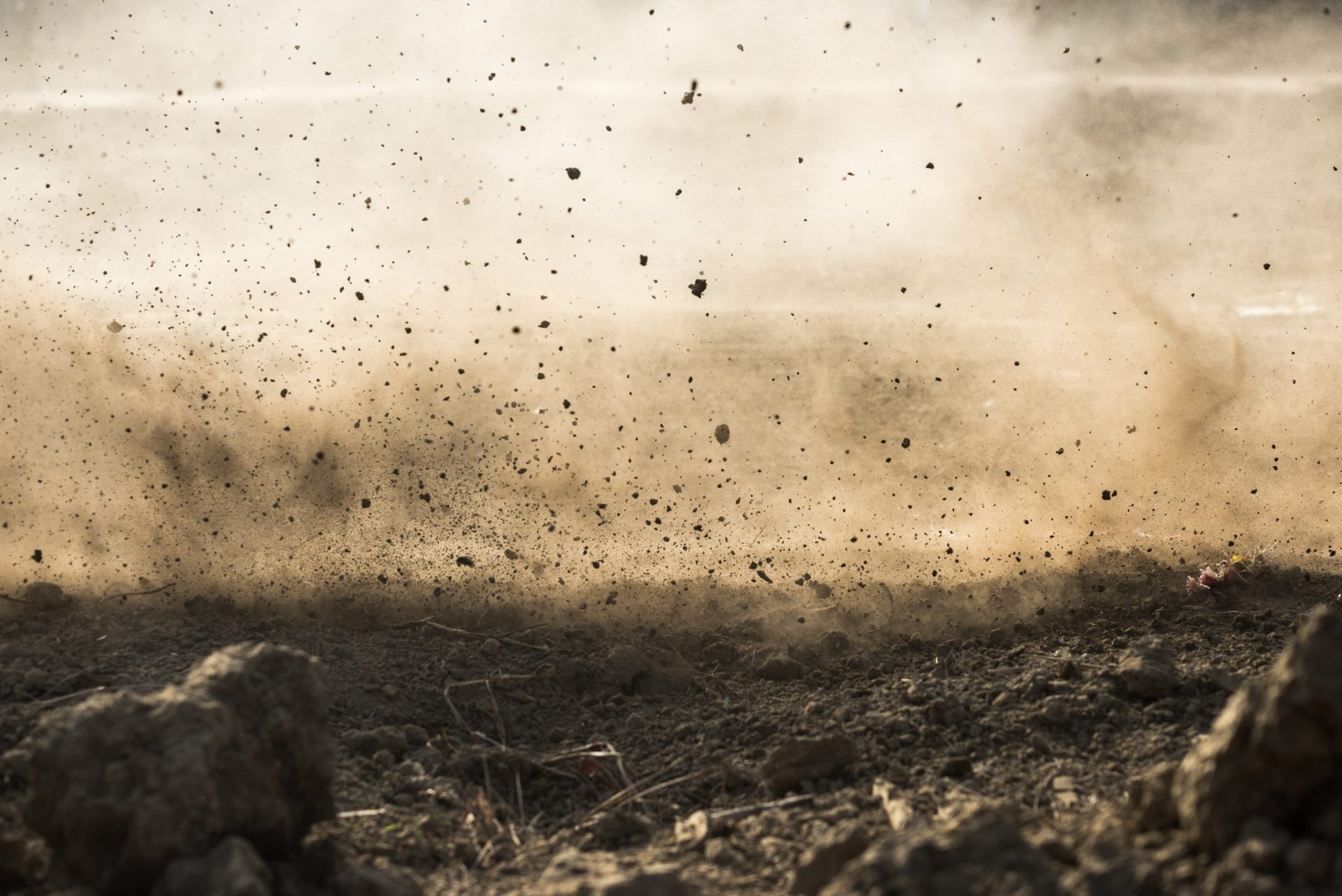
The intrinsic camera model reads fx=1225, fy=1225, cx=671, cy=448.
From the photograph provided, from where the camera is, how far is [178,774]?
106 inches

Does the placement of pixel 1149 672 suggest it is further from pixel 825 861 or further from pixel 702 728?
pixel 825 861

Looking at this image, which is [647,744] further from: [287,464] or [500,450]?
[287,464]

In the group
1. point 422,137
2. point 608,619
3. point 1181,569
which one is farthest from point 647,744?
point 422,137

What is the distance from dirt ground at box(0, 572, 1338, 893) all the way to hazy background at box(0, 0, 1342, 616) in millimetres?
718

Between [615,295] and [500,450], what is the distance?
116 centimetres

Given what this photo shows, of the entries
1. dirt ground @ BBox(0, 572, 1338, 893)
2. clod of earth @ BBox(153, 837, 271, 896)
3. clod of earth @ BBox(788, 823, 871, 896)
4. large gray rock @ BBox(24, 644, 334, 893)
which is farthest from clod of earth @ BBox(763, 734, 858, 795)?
clod of earth @ BBox(153, 837, 271, 896)

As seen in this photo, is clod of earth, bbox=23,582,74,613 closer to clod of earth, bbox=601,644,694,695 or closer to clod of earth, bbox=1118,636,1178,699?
clod of earth, bbox=601,644,694,695

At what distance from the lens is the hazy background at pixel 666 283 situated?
246 inches

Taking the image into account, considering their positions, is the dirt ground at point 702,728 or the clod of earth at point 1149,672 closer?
the dirt ground at point 702,728

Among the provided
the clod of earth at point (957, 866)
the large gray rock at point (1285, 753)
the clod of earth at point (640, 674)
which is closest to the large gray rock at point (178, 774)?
the clod of earth at point (957, 866)

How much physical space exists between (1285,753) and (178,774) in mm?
2288

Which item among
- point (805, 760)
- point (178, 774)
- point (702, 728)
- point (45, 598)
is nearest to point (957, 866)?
point (805, 760)

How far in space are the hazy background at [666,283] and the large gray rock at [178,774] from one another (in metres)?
3.03

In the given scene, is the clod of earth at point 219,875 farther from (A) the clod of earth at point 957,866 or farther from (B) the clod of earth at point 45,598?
(B) the clod of earth at point 45,598
